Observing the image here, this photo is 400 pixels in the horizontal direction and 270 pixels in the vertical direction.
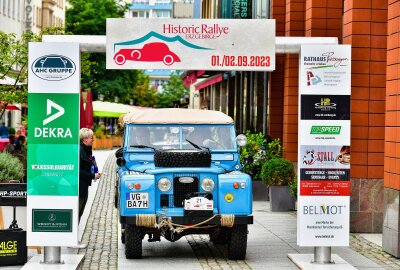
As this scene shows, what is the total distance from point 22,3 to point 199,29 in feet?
207

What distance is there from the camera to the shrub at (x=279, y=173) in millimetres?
21047

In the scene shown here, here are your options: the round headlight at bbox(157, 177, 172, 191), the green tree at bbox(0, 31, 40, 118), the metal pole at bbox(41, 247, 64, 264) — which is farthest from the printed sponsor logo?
the green tree at bbox(0, 31, 40, 118)

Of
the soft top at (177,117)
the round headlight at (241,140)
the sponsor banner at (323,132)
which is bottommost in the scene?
the round headlight at (241,140)

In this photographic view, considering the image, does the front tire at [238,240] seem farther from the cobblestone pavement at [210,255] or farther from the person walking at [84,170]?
the person walking at [84,170]

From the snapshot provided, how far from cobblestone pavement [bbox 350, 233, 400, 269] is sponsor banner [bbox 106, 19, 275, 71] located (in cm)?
320

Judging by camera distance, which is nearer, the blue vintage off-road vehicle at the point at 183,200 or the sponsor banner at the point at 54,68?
the sponsor banner at the point at 54,68

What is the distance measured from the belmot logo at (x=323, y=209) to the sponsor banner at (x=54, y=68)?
Answer: 11.0 feet

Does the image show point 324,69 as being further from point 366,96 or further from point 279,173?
point 279,173

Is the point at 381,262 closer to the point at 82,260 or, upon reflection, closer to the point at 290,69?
the point at 82,260

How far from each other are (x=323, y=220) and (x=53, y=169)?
353 cm

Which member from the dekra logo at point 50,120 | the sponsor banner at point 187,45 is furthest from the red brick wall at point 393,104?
the dekra logo at point 50,120

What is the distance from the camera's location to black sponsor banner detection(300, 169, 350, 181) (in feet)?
42.6

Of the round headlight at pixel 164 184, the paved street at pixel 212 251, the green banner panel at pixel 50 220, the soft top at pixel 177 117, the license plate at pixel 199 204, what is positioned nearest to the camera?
the green banner panel at pixel 50 220

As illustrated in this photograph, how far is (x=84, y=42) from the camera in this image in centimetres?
1278
